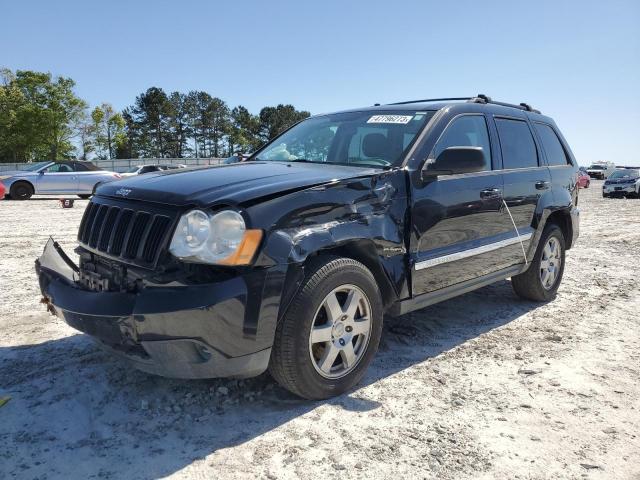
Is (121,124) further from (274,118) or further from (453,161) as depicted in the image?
(453,161)

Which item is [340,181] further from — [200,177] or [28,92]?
A: [28,92]

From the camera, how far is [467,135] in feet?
13.8

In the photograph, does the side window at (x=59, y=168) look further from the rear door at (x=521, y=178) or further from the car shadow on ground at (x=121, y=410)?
the rear door at (x=521, y=178)

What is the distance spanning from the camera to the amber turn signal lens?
2.60 meters

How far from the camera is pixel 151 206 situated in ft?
9.65

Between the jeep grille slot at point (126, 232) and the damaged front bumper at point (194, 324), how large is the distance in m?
0.22

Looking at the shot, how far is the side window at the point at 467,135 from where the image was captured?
12.8 feet

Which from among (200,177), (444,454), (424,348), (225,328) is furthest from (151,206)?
(424,348)

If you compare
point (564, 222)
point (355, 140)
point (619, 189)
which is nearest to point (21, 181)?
point (355, 140)

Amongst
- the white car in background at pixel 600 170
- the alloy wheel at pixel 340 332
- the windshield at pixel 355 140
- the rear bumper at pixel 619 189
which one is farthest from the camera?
the white car in background at pixel 600 170

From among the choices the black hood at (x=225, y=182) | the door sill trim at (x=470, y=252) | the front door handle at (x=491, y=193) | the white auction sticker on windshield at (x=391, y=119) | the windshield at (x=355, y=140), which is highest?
the white auction sticker on windshield at (x=391, y=119)

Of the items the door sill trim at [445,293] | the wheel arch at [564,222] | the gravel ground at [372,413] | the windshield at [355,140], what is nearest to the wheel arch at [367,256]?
the door sill trim at [445,293]

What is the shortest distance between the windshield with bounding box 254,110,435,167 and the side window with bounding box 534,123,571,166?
1999 mm

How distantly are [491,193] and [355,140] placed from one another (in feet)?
4.01
